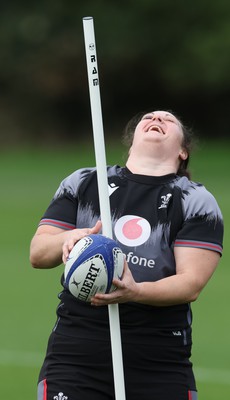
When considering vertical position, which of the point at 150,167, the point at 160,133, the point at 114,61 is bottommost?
the point at 114,61

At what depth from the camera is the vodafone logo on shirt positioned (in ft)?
17.3

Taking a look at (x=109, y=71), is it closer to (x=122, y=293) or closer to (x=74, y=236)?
(x=74, y=236)

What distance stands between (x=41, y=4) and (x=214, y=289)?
32.6m

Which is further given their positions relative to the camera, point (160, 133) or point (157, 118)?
point (157, 118)

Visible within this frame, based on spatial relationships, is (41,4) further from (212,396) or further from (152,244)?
(152,244)

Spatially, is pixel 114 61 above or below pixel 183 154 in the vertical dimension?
below

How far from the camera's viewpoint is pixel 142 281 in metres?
5.23

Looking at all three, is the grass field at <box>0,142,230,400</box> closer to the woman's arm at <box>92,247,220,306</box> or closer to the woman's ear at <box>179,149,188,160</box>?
the woman's ear at <box>179,149,188,160</box>

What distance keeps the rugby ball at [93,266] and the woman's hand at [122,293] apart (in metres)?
0.02

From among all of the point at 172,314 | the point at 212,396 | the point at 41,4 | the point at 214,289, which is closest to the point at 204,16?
the point at 41,4

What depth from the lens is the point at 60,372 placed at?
527 cm

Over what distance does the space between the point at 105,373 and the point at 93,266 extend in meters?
0.66

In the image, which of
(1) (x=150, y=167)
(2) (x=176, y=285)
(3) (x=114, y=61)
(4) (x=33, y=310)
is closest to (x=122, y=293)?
(2) (x=176, y=285)

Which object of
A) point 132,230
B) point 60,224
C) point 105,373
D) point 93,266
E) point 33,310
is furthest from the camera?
point 33,310
